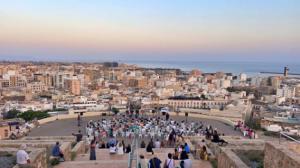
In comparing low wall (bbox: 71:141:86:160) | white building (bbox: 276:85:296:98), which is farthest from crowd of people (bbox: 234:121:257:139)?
white building (bbox: 276:85:296:98)

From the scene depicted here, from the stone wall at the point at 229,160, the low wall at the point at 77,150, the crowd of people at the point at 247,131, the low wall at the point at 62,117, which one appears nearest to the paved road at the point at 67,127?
the crowd of people at the point at 247,131

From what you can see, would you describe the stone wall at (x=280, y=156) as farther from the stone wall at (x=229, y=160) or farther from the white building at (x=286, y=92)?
the white building at (x=286, y=92)

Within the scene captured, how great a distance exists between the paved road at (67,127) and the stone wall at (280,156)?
→ 12.6m

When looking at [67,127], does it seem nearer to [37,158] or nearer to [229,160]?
[37,158]

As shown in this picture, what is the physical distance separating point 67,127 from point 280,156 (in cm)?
1606

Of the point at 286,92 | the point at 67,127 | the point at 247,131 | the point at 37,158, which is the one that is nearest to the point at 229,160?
the point at 37,158

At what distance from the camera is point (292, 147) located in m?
6.58

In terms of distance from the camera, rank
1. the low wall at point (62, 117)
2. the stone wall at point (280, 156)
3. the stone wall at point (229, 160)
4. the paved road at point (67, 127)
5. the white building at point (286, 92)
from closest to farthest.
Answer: the stone wall at point (280, 156), the stone wall at point (229, 160), the paved road at point (67, 127), the low wall at point (62, 117), the white building at point (286, 92)

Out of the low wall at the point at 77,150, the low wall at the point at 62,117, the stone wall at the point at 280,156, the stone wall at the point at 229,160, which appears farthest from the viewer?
the low wall at the point at 62,117

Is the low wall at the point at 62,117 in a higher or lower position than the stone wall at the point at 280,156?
lower

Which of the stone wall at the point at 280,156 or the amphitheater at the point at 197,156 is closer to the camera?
the stone wall at the point at 280,156

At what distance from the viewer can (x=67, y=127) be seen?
2045cm

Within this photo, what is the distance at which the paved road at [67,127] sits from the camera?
18906mm

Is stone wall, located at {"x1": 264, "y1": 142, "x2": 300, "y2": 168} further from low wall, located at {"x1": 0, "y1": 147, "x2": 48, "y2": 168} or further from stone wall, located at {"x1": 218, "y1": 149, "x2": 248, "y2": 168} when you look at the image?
low wall, located at {"x1": 0, "y1": 147, "x2": 48, "y2": 168}
